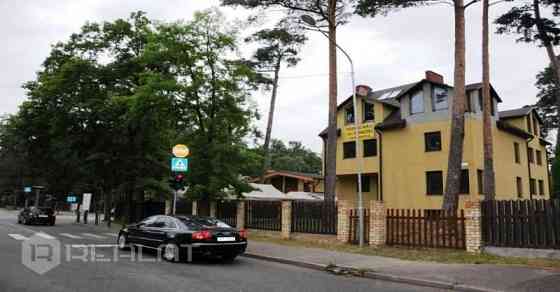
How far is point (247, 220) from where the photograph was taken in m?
19.8

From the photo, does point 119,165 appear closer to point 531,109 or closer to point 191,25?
point 191,25

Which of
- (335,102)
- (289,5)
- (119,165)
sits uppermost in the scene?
(289,5)

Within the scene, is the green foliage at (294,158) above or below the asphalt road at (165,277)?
above

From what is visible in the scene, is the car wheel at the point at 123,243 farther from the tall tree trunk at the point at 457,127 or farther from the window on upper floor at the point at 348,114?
the window on upper floor at the point at 348,114

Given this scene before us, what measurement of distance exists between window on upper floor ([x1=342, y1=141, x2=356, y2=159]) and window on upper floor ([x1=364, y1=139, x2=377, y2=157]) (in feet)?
2.90

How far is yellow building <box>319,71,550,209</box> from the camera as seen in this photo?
82.6ft

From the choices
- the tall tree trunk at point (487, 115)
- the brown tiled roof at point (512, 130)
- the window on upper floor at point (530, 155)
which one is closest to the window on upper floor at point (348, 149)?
the brown tiled roof at point (512, 130)

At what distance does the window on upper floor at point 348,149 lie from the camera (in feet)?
102

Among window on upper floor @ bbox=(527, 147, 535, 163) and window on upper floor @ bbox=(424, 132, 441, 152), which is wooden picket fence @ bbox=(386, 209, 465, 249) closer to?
window on upper floor @ bbox=(424, 132, 441, 152)

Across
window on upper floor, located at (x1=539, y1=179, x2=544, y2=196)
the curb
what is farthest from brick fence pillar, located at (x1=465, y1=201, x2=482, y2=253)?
window on upper floor, located at (x1=539, y1=179, x2=544, y2=196)

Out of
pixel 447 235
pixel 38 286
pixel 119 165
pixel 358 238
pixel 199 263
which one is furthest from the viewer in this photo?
pixel 119 165

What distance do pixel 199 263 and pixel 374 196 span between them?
71.1 ft

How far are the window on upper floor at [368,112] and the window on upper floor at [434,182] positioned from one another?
20.3 feet

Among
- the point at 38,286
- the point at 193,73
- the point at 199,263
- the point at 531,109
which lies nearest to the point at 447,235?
the point at 199,263
